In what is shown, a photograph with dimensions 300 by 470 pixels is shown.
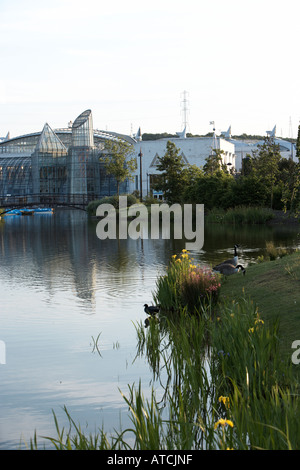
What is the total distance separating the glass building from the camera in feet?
348

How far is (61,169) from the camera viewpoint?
112m

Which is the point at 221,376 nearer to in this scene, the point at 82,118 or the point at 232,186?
the point at 232,186

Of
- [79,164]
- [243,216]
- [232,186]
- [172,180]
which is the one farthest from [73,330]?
[79,164]

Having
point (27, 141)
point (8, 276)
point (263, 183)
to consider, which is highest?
point (27, 141)

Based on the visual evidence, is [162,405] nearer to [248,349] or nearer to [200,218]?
[248,349]

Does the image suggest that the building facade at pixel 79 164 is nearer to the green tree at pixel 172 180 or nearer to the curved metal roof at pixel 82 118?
the curved metal roof at pixel 82 118

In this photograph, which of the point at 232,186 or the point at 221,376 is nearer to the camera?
the point at 221,376

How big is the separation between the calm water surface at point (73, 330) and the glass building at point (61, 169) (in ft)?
233

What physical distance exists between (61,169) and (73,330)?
101 m

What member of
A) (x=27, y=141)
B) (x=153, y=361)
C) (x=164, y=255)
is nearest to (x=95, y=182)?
(x=27, y=141)

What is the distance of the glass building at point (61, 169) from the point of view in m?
106

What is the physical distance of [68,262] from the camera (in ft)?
87.0
